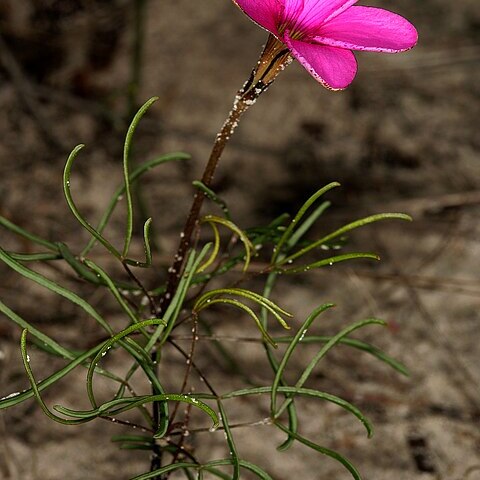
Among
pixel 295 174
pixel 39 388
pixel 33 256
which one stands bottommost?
pixel 39 388

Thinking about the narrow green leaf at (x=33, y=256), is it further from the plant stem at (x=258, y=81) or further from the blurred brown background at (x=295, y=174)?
the blurred brown background at (x=295, y=174)

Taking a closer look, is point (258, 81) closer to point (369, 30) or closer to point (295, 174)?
point (369, 30)

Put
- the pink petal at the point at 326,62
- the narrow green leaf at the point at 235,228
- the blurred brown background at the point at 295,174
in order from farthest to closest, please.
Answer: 1. the blurred brown background at the point at 295,174
2. the narrow green leaf at the point at 235,228
3. the pink petal at the point at 326,62

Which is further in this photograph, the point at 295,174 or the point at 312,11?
the point at 295,174

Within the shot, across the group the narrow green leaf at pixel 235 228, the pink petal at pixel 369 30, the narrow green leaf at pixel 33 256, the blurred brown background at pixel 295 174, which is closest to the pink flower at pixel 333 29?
the pink petal at pixel 369 30

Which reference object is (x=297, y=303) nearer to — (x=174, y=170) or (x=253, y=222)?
(x=253, y=222)

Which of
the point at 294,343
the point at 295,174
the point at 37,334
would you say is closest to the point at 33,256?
the point at 37,334

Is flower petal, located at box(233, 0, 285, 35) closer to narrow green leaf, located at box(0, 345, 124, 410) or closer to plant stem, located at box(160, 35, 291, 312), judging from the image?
plant stem, located at box(160, 35, 291, 312)

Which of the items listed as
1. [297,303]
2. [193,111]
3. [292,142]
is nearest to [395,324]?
[297,303]
